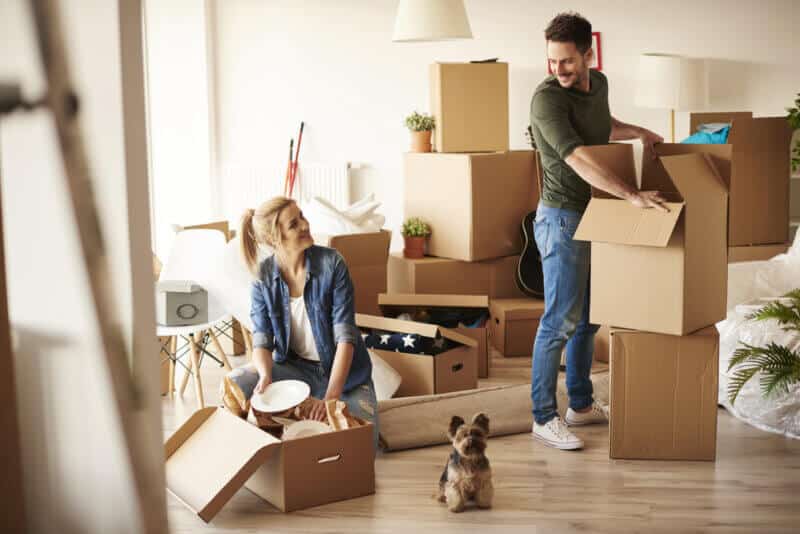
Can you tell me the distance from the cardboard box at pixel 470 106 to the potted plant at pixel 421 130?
5cm

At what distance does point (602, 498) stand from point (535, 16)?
3586mm

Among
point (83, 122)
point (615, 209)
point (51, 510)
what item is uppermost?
point (83, 122)

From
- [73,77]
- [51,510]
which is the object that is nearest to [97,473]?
[51,510]

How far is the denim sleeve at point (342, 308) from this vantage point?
10.2 ft

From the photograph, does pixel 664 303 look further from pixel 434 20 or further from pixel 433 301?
pixel 434 20

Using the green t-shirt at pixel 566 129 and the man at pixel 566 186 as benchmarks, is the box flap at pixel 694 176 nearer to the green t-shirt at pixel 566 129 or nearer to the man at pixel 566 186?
the man at pixel 566 186

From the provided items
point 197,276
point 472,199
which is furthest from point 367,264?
point 197,276

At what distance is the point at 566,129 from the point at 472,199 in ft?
5.31

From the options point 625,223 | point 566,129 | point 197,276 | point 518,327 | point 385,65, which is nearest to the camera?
point 625,223

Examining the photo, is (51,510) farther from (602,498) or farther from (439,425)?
(439,425)

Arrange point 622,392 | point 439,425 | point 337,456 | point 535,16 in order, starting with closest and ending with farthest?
point 337,456, point 622,392, point 439,425, point 535,16

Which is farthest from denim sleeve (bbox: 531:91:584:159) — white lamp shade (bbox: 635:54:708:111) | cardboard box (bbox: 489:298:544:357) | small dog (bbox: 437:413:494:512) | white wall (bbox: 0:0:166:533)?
white lamp shade (bbox: 635:54:708:111)

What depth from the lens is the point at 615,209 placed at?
290 centimetres

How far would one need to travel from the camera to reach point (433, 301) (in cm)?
420
